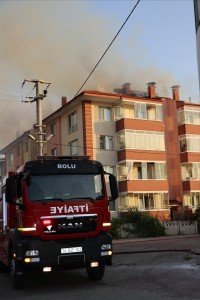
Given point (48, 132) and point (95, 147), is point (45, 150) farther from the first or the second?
point (95, 147)

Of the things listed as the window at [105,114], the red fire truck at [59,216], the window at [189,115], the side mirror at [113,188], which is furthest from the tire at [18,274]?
the window at [189,115]

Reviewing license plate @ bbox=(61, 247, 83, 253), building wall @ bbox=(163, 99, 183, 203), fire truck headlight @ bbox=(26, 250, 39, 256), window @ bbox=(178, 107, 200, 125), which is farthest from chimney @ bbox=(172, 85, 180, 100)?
fire truck headlight @ bbox=(26, 250, 39, 256)

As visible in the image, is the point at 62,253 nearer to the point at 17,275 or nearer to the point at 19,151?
the point at 17,275

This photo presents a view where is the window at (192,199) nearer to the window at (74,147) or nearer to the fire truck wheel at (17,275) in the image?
the window at (74,147)

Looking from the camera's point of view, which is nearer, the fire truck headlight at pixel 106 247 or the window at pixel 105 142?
the fire truck headlight at pixel 106 247

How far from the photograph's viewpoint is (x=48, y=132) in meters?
49.5

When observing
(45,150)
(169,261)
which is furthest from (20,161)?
(169,261)

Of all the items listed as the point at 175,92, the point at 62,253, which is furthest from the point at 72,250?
the point at 175,92

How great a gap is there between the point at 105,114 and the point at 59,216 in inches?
1278

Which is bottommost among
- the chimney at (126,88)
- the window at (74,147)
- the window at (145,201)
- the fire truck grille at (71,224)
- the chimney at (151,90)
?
the fire truck grille at (71,224)

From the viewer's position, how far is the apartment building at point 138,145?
40.8 meters

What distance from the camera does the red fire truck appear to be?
995 centimetres

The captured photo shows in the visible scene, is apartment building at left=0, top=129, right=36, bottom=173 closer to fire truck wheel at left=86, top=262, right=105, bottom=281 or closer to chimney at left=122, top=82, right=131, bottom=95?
chimney at left=122, top=82, right=131, bottom=95

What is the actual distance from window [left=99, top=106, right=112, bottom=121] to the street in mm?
27770
